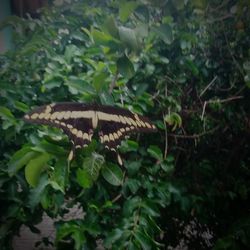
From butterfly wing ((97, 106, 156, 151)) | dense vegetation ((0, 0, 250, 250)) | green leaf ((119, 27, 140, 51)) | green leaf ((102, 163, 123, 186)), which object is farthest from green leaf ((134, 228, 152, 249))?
green leaf ((119, 27, 140, 51))

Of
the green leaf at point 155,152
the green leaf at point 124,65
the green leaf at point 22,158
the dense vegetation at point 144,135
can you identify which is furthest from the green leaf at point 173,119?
the green leaf at point 22,158

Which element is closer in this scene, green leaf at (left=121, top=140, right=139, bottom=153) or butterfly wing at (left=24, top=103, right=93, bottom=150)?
butterfly wing at (left=24, top=103, right=93, bottom=150)

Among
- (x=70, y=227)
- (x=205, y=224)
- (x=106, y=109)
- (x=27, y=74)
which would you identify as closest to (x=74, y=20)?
(x=27, y=74)

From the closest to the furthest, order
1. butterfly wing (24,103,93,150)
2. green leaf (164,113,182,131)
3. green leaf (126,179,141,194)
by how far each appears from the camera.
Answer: butterfly wing (24,103,93,150) → green leaf (126,179,141,194) → green leaf (164,113,182,131)

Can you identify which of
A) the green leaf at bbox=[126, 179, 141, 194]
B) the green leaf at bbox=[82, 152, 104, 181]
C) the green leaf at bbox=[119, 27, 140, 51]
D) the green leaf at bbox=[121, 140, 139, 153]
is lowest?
the green leaf at bbox=[126, 179, 141, 194]

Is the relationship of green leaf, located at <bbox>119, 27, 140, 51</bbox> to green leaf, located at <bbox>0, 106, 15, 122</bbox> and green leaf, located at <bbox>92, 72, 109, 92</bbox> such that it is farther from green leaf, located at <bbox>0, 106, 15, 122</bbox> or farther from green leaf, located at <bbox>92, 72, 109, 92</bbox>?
green leaf, located at <bbox>0, 106, 15, 122</bbox>

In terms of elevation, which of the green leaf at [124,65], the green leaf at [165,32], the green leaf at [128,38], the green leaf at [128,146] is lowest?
the green leaf at [128,146]

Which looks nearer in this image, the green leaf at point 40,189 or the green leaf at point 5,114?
the green leaf at point 40,189

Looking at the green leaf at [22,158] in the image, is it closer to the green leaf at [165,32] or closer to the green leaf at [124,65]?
the green leaf at [124,65]

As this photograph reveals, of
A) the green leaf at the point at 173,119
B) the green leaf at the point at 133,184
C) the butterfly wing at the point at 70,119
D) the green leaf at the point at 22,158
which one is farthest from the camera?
the green leaf at the point at 173,119
